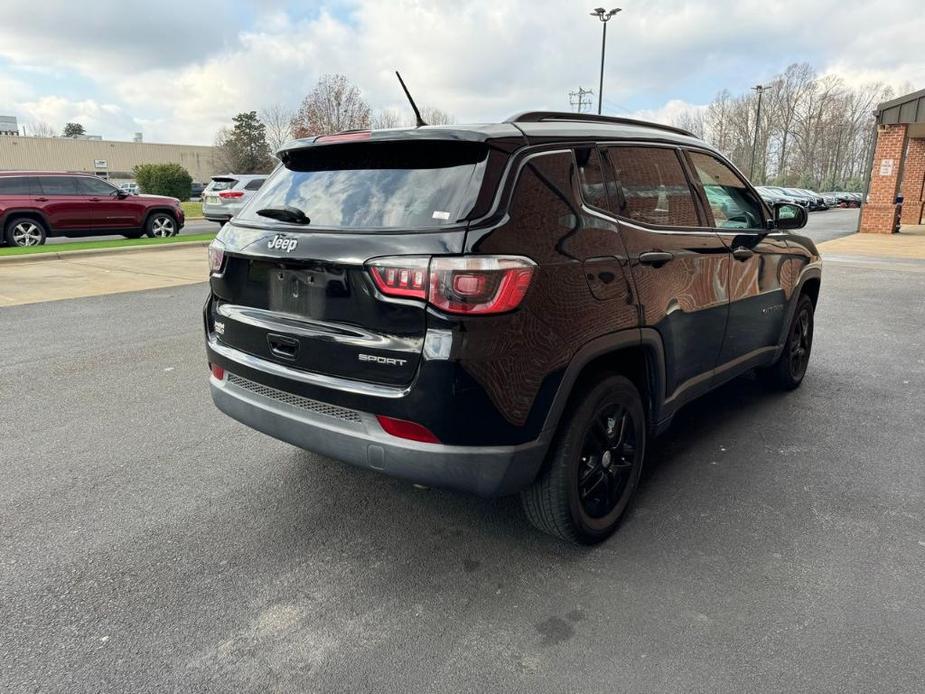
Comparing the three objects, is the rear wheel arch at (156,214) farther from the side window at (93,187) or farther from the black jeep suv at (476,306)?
the black jeep suv at (476,306)

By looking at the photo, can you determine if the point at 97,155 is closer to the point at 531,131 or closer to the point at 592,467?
the point at 531,131

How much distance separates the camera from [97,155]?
6900 cm

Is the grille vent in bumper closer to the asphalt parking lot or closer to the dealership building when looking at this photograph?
the asphalt parking lot

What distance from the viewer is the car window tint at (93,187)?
1555 centimetres

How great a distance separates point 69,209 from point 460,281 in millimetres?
15972

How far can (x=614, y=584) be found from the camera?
8.93 ft

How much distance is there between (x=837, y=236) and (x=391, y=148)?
22466 millimetres

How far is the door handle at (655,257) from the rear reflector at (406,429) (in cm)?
130

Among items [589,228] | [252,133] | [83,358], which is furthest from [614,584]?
[252,133]

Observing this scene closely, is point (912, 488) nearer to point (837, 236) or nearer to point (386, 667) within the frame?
point (386, 667)

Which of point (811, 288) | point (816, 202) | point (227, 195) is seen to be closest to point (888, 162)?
point (811, 288)

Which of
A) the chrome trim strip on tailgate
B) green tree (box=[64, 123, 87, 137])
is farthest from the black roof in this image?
green tree (box=[64, 123, 87, 137])

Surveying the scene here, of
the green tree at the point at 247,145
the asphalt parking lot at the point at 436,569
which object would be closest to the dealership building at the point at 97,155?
the green tree at the point at 247,145

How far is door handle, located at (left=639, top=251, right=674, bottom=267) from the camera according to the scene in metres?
3.06
